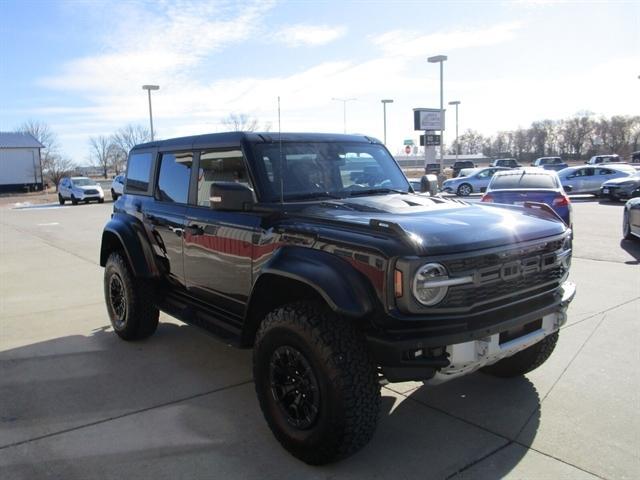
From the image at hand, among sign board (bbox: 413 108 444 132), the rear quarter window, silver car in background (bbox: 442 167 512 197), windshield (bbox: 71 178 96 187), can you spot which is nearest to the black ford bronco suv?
the rear quarter window

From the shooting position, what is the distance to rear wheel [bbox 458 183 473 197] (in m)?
28.0

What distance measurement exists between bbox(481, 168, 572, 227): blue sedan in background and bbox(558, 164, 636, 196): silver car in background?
41.5 ft

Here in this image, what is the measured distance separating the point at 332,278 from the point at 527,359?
79.1 inches

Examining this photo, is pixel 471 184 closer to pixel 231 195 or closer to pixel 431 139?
pixel 431 139

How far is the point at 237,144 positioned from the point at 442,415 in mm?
2406

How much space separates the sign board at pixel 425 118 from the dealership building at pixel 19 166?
3888 centimetres

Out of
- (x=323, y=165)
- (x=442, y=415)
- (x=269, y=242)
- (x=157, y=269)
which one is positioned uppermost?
(x=323, y=165)

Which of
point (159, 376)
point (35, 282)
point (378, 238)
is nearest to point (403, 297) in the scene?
point (378, 238)

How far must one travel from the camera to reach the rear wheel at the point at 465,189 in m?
28.0

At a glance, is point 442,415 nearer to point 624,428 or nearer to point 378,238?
point 624,428

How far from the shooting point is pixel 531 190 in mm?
11312

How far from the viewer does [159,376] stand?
454 centimetres

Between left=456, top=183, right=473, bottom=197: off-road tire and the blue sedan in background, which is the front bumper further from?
left=456, top=183, right=473, bottom=197: off-road tire

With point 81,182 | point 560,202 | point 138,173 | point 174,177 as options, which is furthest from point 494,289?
point 81,182
